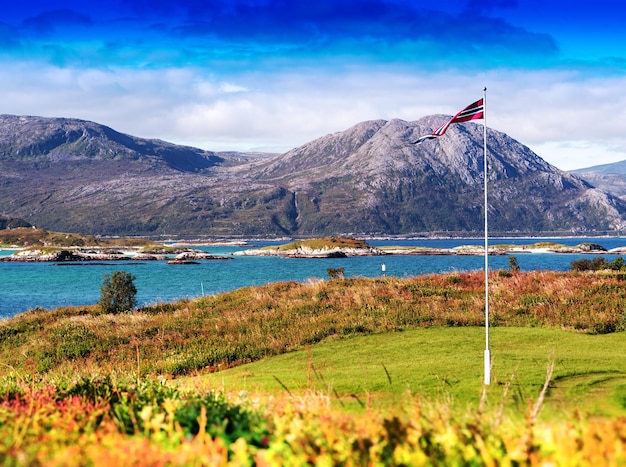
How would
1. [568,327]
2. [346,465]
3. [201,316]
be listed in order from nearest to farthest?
[346,465] → [568,327] → [201,316]

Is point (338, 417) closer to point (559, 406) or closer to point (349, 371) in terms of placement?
point (559, 406)

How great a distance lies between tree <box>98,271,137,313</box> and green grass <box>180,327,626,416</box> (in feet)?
63.9

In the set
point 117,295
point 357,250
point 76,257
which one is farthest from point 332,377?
point 357,250

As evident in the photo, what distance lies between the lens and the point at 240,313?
31.5 meters

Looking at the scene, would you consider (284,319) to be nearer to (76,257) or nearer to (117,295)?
(117,295)

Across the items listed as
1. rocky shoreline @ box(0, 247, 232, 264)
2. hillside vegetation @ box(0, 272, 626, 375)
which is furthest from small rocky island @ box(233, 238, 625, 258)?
hillside vegetation @ box(0, 272, 626, 375)

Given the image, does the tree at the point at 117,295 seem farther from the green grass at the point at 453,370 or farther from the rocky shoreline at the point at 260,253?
the rocky shoreline at the point at 260,253

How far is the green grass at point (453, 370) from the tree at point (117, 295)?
19.5 metres

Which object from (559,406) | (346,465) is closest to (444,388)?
(559,406)

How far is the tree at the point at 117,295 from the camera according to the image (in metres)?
38.0

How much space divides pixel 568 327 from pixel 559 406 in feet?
43.3

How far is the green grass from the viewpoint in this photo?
1313 centimetres

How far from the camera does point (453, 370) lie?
53.7ft

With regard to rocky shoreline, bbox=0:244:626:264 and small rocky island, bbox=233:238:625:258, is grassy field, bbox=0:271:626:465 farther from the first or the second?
small rocky island, bbox=233:238:625:258
